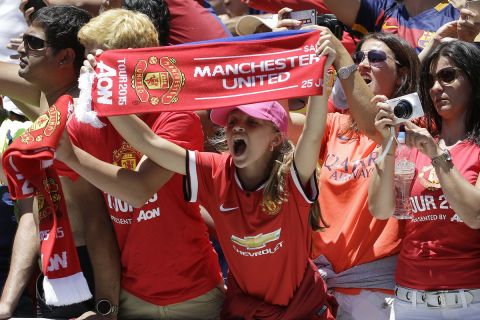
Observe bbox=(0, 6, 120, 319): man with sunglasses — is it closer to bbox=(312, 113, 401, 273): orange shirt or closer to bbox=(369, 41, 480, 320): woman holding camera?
bbox=(312, 113, 401, 273): orange shirt

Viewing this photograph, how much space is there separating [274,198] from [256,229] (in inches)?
6.1

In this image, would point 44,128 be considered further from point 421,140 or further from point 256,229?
point 421,140

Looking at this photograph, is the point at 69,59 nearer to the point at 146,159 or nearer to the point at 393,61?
the point at 146,159

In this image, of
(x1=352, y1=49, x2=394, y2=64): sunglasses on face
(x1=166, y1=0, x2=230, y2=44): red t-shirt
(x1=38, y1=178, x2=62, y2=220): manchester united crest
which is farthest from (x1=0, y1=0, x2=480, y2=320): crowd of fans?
(x1=166, y1=0, x2=230, y2=44): red t-shirt

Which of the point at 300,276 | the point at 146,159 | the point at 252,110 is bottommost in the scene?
the point at 300,276

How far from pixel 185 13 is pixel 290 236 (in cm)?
220

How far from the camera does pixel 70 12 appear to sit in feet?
16.4

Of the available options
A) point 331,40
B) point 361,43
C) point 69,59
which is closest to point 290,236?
point 331,40

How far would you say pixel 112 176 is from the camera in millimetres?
4219

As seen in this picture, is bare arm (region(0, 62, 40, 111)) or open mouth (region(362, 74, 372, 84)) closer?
open mouth (region(362, 74, 372, 84))

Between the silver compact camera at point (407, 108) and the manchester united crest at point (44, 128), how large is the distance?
145cm

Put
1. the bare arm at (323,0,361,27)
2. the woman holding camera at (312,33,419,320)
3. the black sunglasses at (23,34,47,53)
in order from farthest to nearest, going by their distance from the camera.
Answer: the bare arm at (323,0,361,27)
the black sunglasses at (23,34,47,53)
the woman holding camera at (312,33,419,320)

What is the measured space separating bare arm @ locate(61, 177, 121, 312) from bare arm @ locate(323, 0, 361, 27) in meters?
1.99

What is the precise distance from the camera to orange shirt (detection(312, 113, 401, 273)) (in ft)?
14.8
